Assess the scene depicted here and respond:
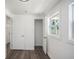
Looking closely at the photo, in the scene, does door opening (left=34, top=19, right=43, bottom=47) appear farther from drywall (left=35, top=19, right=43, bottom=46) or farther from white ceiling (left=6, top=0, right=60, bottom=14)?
white ceiling (left=6, top=0, right=60, bottom=14)

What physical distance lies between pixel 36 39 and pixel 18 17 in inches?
103

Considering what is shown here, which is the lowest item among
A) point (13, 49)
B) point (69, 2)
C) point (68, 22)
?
point (13, 49)

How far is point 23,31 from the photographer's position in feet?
22.2

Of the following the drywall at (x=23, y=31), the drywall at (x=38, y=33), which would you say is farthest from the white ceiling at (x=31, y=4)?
the drywall at (x=38, y=33)

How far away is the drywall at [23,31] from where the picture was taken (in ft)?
21.9

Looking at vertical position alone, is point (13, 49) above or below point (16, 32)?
below

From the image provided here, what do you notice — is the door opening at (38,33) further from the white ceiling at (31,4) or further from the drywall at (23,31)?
the white ceiling at (31,4)

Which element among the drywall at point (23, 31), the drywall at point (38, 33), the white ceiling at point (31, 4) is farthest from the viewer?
the drywall at point (38, 33)

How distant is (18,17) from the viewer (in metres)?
6.68

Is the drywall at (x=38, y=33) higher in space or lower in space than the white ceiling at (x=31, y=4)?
lower

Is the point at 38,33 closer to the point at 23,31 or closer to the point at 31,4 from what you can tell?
the point at 23,31
